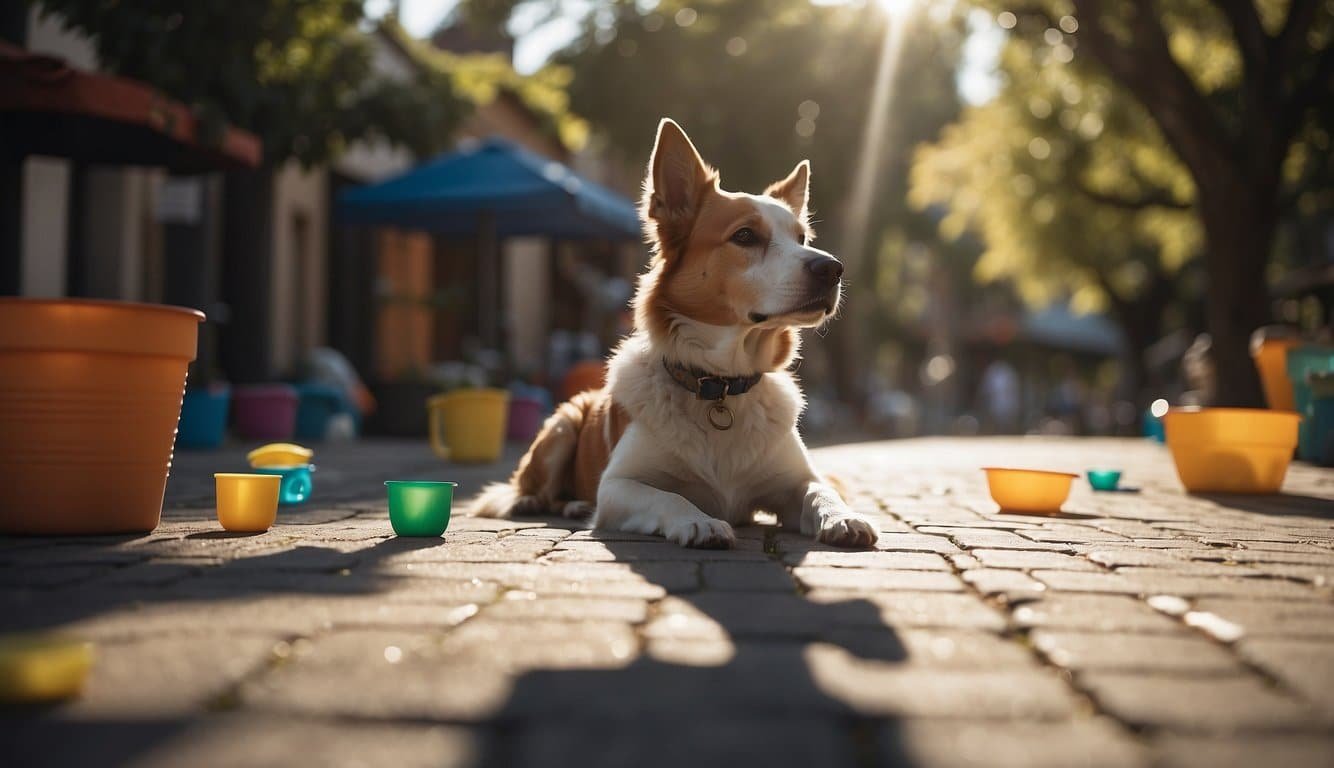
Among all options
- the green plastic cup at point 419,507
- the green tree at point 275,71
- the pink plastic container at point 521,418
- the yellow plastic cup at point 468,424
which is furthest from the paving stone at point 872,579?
the pink plastic container at point 521,418

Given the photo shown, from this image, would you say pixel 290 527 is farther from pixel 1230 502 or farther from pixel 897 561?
pixel 1230 502

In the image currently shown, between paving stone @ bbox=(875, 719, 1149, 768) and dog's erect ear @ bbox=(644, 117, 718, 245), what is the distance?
3.17 m

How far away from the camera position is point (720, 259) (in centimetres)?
456

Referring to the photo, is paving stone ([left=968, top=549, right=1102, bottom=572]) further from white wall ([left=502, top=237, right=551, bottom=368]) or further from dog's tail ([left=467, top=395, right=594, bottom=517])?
white wall ([left=502, top=237, right=551, bottom=368])

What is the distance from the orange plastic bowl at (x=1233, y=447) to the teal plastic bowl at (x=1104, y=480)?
37 cm

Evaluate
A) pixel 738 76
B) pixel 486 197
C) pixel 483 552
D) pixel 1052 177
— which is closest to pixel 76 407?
pixel 483 552

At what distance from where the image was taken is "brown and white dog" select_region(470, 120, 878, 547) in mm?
4367

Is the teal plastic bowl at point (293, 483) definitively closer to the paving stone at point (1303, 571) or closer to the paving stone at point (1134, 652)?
the paving stone at point (1134, 652)

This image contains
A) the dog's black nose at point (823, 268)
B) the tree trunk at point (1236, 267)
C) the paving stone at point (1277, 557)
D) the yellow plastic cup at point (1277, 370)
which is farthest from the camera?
the tree trunk at point (1236, 267)

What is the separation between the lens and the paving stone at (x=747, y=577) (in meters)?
2.95

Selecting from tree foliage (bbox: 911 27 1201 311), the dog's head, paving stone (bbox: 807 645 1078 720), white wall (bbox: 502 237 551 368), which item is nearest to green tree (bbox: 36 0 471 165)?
the dog's head

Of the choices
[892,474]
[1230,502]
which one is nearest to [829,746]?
[1230,502]

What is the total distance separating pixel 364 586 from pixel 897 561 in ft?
5.30

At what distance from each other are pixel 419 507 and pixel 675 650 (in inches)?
77.4
